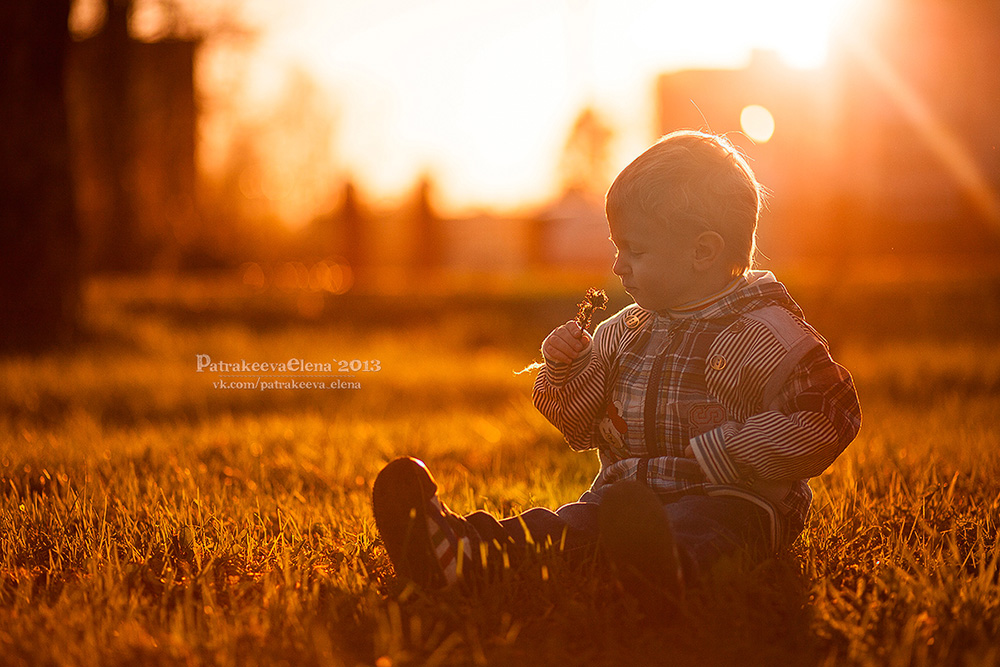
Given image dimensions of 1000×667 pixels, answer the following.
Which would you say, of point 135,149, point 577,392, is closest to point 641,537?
point 577,392

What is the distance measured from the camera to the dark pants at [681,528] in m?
2.24

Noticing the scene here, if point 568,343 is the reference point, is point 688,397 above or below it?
below

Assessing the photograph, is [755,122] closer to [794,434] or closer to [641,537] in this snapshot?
[794,434]

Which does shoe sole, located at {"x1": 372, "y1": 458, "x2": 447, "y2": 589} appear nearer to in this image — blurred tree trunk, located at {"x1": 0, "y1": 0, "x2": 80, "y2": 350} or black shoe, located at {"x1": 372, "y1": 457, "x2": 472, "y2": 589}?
black shoe, located at {"x1": 372, "y1": 457, "x2": 472, "y2": 589}

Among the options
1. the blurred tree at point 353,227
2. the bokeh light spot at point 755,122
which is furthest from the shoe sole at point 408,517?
the blurred tree at point 353,227

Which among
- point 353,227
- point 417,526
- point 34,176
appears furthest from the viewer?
point 353,227

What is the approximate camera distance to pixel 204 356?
802 centimetres

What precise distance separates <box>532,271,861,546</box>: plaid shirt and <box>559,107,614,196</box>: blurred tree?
4273cm

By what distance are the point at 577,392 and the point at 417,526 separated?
0.68 metres

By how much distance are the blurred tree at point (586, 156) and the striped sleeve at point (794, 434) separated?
43.0m

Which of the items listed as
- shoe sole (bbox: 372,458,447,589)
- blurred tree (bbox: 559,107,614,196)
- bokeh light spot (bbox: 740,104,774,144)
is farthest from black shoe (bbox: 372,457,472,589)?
blurred tree (bbox: 559,107,614,196)

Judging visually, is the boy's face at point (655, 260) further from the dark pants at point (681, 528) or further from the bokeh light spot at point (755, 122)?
the bokeh light spot at point (755, 122)

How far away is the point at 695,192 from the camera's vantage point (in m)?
2.41

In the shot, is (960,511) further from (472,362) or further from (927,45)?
(927,45)
